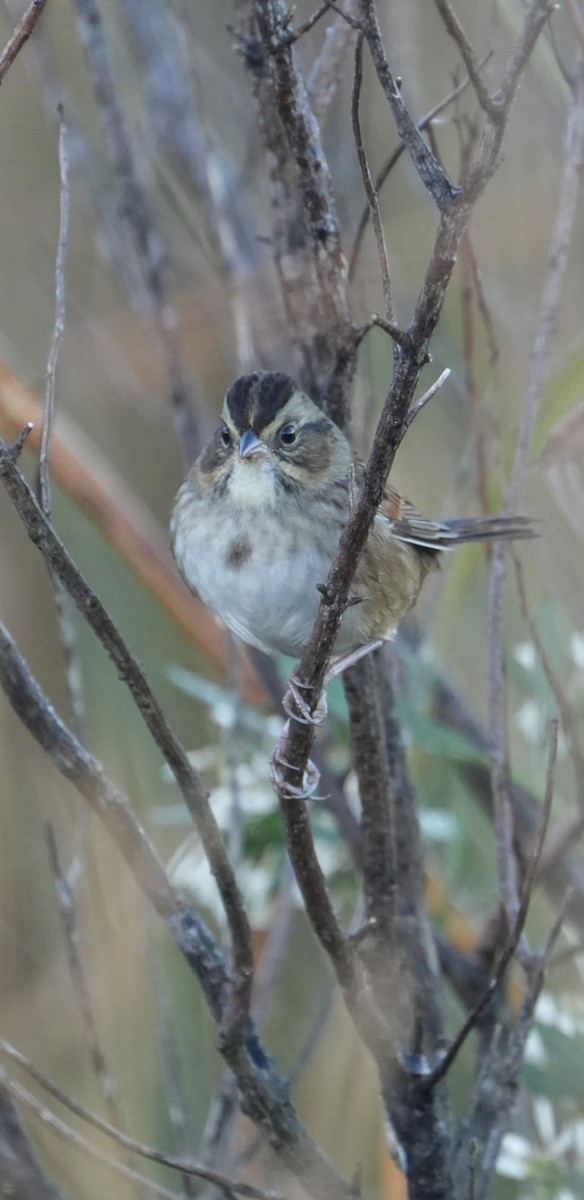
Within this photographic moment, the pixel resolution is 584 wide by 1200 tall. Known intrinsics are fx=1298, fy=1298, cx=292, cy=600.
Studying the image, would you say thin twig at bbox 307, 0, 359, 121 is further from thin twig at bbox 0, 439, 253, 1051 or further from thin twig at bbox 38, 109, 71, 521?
thin twig at bbox 0, 439, 253, 1051

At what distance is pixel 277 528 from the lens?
232cm

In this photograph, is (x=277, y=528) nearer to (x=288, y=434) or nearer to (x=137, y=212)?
(x=288, y=434)

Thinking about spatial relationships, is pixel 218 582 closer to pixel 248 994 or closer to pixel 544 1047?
pixel 248 994


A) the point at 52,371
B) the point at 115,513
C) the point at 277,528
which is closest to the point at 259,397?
the point at 277,528

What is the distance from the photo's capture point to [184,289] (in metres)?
3.65

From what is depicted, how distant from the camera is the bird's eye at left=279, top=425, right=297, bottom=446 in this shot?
241 centimetres

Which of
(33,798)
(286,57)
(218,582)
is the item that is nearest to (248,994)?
(218,582)

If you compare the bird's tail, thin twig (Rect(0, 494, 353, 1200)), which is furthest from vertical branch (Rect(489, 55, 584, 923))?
thin twig (Rect(0, 494, 353, 1200))

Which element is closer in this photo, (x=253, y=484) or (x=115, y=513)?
(x=253, y=484)

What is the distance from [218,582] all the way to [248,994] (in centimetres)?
79

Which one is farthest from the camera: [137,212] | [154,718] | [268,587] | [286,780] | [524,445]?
[137,212]

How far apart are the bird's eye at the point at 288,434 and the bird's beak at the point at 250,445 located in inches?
2.1

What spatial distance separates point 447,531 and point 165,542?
101 centimetres

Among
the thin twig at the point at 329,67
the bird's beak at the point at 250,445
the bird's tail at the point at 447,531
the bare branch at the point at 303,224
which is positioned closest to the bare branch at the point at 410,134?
the bare branch at the point at 303,224
